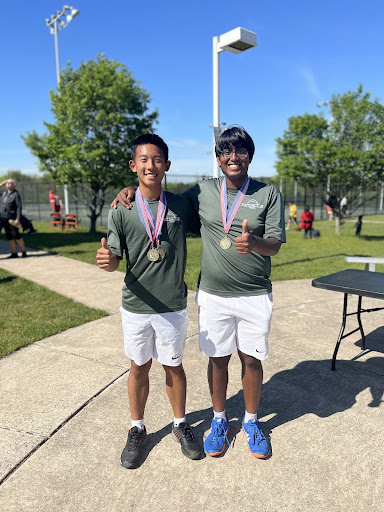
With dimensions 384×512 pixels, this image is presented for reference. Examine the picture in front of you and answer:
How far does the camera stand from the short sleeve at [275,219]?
2.27m

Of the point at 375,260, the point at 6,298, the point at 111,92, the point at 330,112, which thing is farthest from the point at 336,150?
the point at 6,298

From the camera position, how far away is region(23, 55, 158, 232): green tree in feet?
48.5

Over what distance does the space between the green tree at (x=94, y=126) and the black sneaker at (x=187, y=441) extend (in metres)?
13.1

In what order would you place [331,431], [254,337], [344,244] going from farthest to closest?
[344,244] < [331,431] < [254,337]

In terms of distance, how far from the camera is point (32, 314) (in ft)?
17.3

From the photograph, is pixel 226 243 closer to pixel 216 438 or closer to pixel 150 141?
pixel 150 141

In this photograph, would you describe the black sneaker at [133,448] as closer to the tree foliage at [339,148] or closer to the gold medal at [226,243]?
the gold medal at [226,243]

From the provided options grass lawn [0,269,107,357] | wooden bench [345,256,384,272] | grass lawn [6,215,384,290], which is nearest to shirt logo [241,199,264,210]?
wooden bench [345,256,384,272]

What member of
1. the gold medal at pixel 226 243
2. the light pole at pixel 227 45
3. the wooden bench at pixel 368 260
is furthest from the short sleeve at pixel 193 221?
the light pole at pixel 227 45

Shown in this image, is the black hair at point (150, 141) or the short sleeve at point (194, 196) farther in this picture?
the short sleeve at point (194, 196)

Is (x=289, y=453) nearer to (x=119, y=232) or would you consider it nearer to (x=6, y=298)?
(x=119, y=232)

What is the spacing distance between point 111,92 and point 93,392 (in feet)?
45.1

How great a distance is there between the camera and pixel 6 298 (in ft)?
19.9

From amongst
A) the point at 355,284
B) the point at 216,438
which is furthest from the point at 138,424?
the point at 355,284
